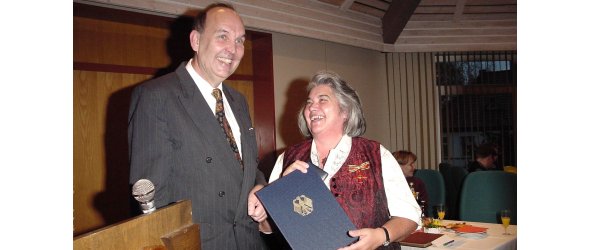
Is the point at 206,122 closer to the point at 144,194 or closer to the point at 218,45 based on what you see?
the point at 218,45

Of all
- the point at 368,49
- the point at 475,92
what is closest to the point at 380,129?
the point at 368,49

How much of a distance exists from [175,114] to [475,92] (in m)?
7.75

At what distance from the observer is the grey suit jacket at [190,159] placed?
6.78 ft

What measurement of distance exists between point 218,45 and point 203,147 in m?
Answer: 0.50

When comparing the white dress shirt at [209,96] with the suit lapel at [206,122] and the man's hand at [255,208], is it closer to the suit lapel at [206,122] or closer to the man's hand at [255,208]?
the suit lapel at [206,122]

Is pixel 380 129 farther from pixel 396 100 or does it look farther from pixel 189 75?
pixel 189 75

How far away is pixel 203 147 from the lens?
2.17 meters

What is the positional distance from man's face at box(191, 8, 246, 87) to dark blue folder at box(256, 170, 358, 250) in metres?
0.59

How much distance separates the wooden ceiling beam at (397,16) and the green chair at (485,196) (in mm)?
4054

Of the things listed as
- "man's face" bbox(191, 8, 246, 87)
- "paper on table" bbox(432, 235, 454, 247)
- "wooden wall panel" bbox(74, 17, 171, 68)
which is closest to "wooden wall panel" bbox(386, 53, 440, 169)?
"wooden wall panel" bbox(74, 17, 171, 68)

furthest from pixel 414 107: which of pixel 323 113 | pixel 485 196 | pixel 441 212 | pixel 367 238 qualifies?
pixel 367 238

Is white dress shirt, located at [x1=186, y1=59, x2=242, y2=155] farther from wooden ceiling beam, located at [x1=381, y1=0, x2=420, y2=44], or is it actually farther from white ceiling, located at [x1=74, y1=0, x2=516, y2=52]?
wooden ceiling beam, located at [x1=381, y1=0, x2=420, y2=44]

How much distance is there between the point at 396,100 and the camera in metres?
8.81
